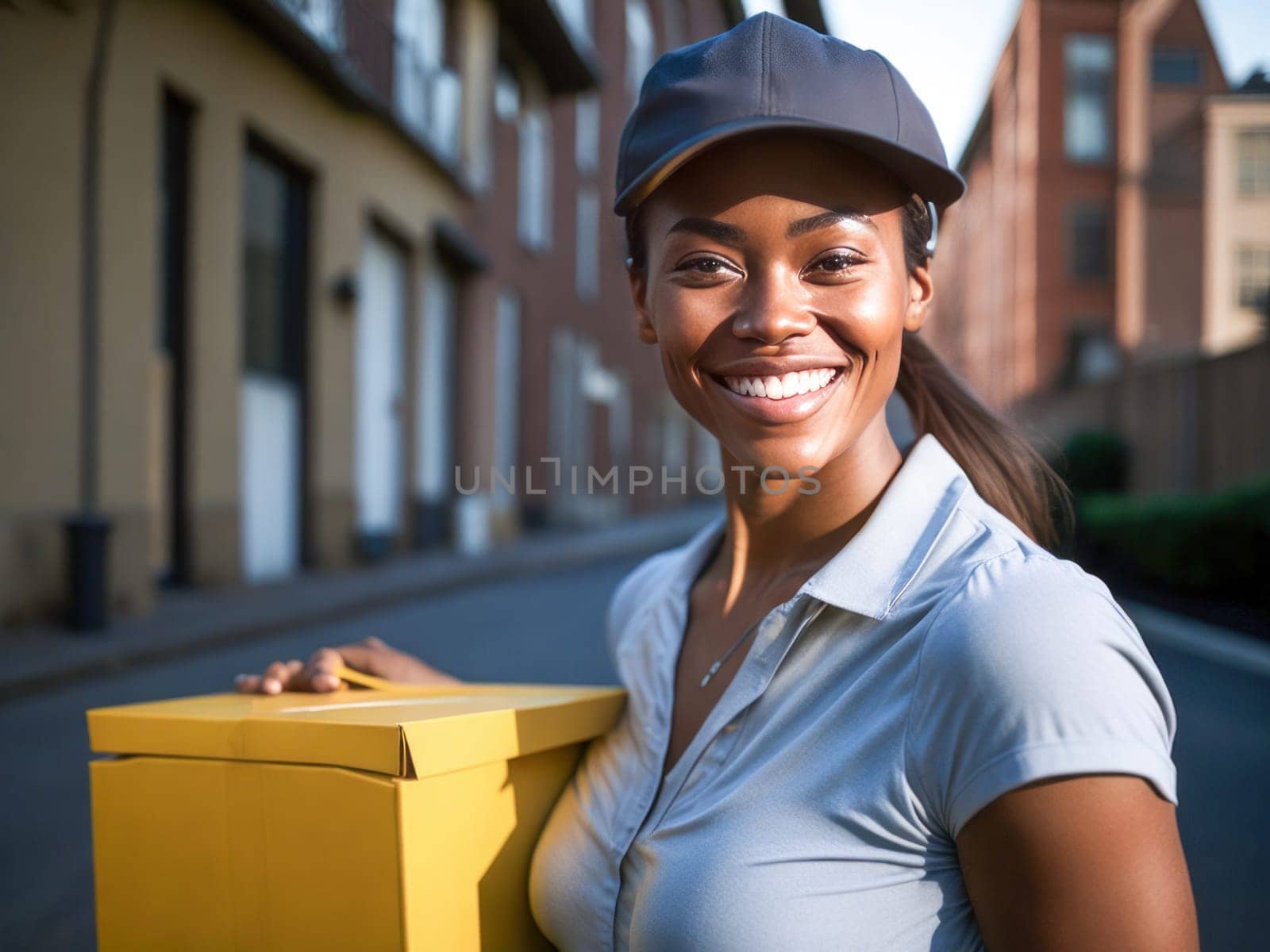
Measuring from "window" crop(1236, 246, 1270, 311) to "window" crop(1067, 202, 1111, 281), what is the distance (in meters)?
7.38

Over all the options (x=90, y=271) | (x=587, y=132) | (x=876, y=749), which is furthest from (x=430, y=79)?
(x=876, y=749)

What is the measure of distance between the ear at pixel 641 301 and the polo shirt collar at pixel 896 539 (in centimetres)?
41

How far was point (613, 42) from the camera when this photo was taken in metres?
22.0

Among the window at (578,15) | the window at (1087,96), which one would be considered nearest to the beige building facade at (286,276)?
the window at (578,15)

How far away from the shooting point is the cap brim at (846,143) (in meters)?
1.19

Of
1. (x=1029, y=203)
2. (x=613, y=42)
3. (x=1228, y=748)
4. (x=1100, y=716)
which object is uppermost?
(x=613, y=42)

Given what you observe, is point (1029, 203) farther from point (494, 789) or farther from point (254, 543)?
point (494, 789)

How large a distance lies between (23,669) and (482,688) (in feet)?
16.2

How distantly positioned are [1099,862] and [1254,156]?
404cm

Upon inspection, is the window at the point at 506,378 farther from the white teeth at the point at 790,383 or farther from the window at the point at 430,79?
the white teeth at the point at 790,383

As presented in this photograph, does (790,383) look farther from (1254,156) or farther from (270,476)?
(270,476)

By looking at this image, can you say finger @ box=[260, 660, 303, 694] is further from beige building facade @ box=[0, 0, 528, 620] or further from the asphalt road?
beige building facade @ box=[0, 0, 528, 620]

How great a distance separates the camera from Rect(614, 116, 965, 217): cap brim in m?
1.19

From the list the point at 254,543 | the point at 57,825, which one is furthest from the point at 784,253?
the point at 254,543
